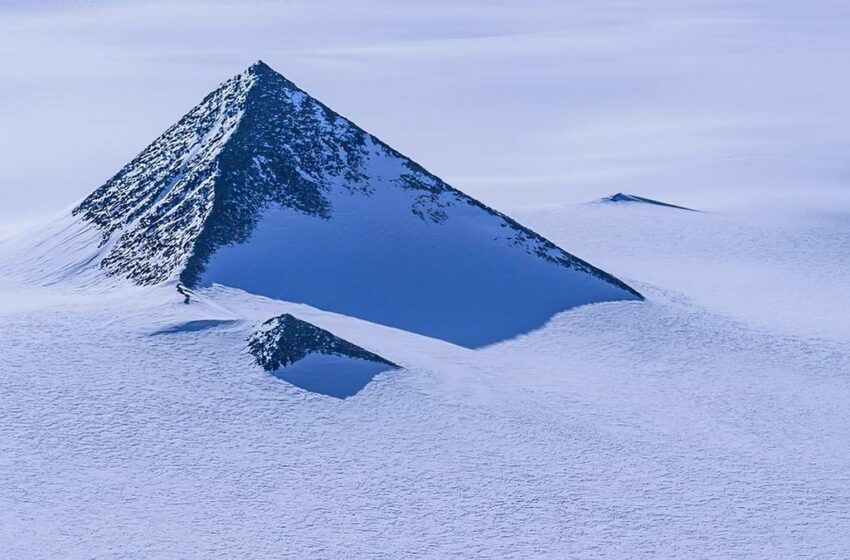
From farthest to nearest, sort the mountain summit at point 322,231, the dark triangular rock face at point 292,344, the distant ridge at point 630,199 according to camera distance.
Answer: the distant ridge at point 630,199
the mountain summit at point 322,231
the dark triangular rock face at point 292,344

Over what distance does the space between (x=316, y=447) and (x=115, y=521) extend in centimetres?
815

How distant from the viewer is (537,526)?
1591 inches

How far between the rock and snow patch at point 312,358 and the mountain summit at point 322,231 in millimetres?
6656

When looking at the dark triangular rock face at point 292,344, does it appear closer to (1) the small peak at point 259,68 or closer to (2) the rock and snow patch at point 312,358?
(2) the rock and snow patch at point 312,358

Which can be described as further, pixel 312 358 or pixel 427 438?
pixel 312 358

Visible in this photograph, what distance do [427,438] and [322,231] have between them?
1797 centimetres

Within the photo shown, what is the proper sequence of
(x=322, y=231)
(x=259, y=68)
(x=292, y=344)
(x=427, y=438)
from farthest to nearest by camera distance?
(x=259, y=68)
(x=322, y=231)
(x=292, y=344)
(x=427, y=438)

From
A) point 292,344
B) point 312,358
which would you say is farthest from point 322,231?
point 312,358

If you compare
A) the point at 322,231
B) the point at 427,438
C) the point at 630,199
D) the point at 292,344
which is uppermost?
the point at 630,199

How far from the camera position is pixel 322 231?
2468 inches

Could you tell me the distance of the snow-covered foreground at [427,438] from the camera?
130 ft

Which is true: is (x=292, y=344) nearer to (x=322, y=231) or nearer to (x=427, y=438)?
(x=427, y=438)

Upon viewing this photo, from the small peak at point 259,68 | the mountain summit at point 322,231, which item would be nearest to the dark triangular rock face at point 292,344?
the mountain summit at point 322,231

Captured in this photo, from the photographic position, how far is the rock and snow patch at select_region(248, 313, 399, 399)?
2003 inches
